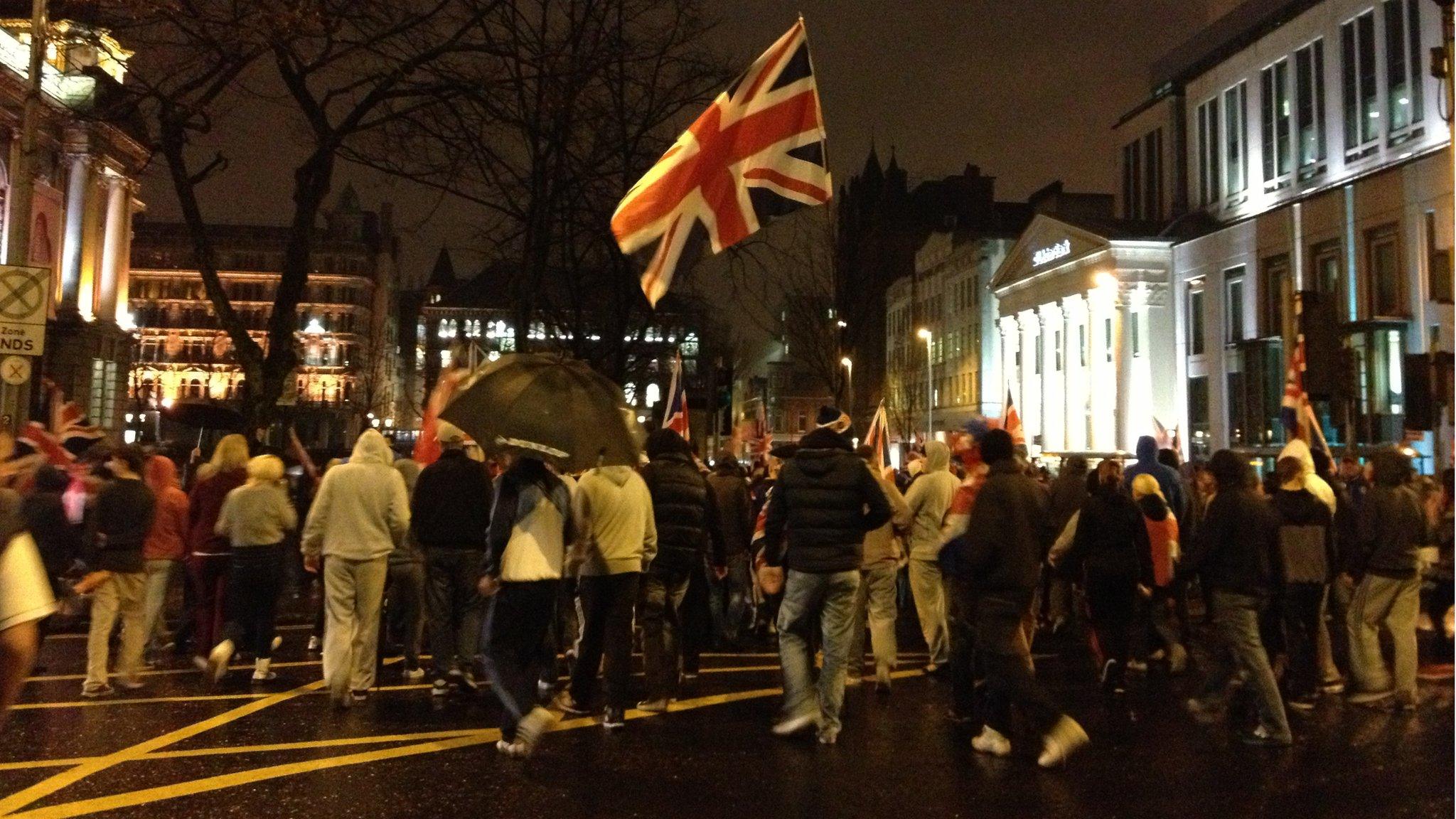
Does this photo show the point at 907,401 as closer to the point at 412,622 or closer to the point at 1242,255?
the point at 1242,255

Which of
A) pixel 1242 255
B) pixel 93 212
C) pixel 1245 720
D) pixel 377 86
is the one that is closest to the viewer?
pixel 1245 720

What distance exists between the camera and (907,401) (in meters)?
82.8

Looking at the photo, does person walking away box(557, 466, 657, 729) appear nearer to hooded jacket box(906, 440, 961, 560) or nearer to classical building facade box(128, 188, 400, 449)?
hooded jacket box(906, 440, 961, 560)

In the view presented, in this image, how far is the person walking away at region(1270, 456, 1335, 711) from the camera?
9.06 meters

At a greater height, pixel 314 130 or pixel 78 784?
pixel 314 130

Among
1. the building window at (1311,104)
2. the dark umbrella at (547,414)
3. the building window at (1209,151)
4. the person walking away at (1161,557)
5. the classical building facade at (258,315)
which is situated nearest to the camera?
the dark umbrella at (547,414)

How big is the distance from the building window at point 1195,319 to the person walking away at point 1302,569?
181 ft

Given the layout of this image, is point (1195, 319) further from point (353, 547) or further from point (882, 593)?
point (353, 547)

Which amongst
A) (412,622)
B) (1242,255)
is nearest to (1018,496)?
(412,622)

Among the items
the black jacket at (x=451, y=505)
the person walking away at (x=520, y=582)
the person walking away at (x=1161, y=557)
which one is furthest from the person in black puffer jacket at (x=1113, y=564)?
the black jacket at (x=451, y=505)

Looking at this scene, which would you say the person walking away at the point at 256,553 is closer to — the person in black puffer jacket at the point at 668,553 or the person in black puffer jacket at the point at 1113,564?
the person in black puffer jacket at the point at 668,553

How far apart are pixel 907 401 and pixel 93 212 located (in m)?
49.6

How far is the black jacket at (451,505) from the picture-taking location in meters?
9.20

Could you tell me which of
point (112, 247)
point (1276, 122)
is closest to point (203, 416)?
point (1276, 122)
